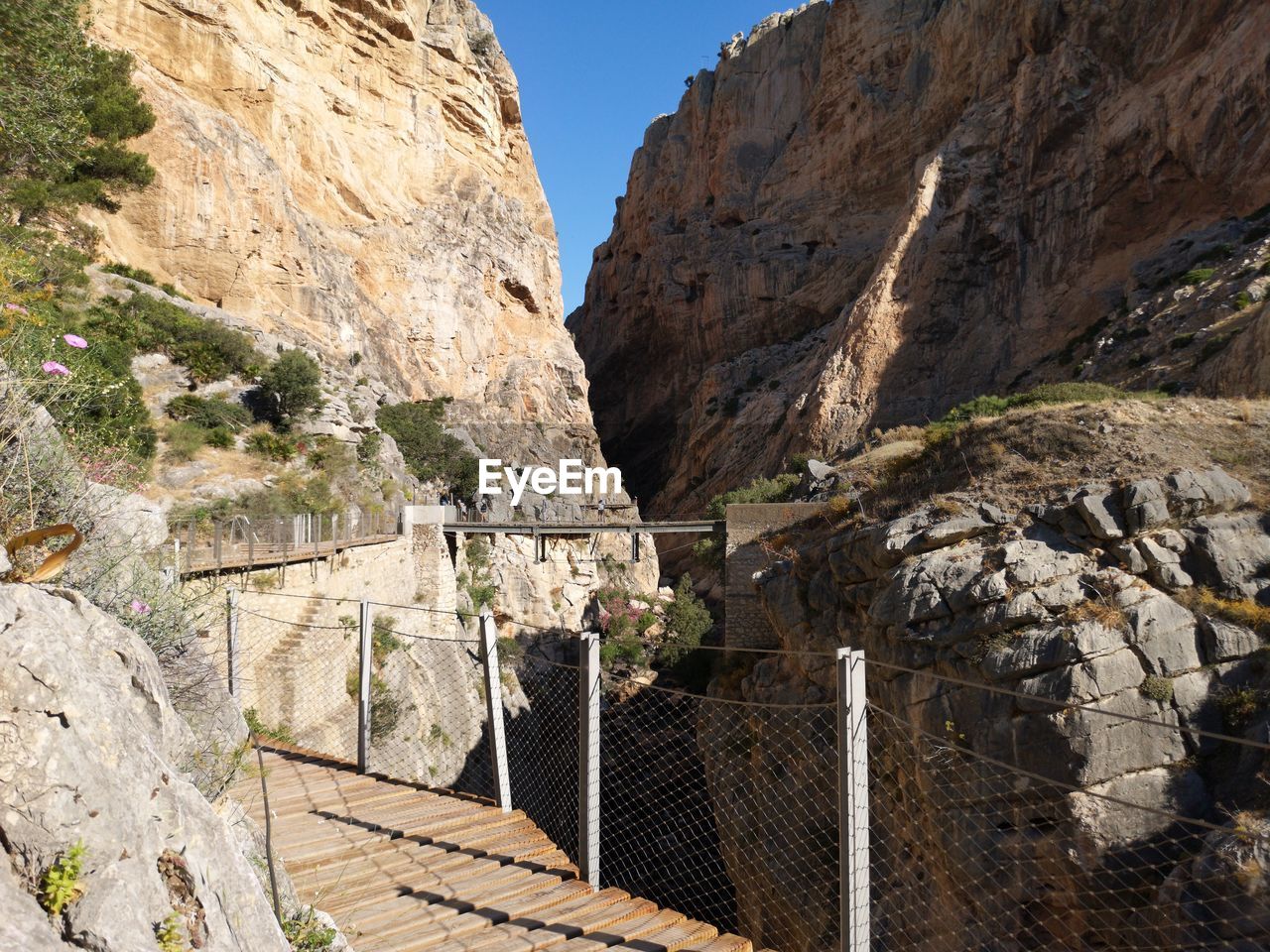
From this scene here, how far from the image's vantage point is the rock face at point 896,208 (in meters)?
26.5

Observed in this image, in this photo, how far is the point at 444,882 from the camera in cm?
395

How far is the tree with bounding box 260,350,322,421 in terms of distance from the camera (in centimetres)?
1975

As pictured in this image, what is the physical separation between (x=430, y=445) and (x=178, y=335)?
9.54 meters

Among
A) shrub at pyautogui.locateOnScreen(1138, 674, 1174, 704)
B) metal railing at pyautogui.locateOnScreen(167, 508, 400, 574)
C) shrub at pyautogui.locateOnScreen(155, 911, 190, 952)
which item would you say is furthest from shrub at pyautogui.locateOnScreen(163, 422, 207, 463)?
shrub at pyautogui.locateOnScreen(1138, 674, 1174, 704)

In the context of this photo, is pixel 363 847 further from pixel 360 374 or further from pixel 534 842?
pixel 360 374

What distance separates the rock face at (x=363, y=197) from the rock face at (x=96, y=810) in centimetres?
2473

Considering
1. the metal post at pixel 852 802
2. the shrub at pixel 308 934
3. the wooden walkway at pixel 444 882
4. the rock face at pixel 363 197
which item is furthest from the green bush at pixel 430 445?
the metal post at pixel 852 802

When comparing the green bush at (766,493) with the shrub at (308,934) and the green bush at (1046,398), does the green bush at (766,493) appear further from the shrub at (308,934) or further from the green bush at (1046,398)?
the shrub at (308,934)

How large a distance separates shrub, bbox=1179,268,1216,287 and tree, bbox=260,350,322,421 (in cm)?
2567

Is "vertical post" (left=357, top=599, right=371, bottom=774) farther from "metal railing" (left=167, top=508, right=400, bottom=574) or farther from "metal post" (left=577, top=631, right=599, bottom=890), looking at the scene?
"metal railing" (left=167, top=508, right=400, bottom=574)

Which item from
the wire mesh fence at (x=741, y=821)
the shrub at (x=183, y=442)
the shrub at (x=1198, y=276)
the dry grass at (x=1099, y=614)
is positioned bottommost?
the wire mesh fence at (x=741, y=821)

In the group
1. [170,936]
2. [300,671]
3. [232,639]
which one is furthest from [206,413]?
[170,936]

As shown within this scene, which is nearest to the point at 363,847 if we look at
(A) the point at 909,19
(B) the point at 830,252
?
(B) the point at 830,252

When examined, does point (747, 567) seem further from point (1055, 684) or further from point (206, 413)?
point (206, 413)
